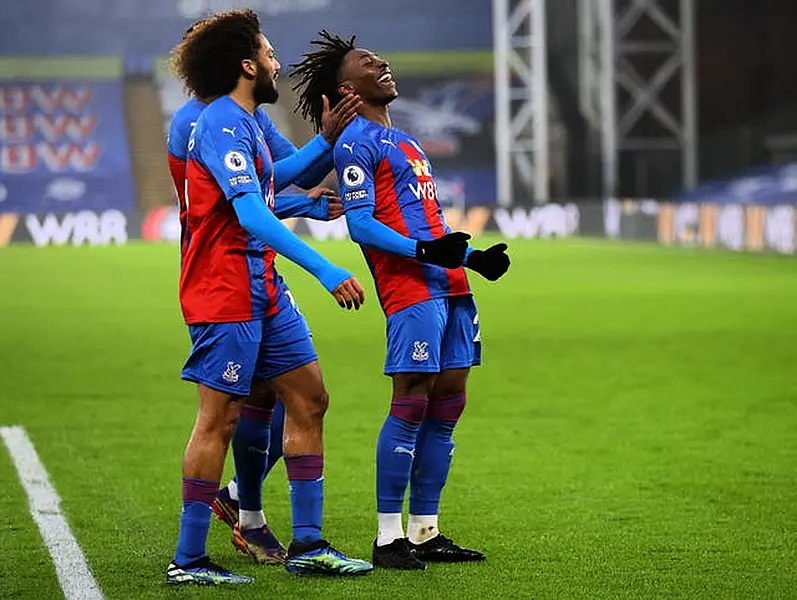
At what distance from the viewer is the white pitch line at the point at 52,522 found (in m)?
6.14

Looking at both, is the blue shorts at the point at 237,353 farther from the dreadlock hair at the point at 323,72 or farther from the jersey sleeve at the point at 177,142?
the dreadlock hair at the point at 323,72

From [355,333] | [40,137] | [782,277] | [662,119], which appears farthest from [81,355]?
[40,137]

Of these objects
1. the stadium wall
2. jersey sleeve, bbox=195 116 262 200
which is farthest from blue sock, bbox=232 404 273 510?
the stadium wall

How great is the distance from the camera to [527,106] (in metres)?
44.2

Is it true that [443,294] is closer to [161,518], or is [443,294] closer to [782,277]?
[161,518]

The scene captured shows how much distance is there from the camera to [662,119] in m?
40.9

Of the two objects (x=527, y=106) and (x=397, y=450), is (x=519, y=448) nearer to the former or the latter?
(x=397, y=450)

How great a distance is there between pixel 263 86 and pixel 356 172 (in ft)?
1.61

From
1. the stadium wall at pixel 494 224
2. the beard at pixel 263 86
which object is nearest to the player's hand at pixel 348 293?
the beard at pixel 263 86

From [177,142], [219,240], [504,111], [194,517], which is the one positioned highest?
[504,111]

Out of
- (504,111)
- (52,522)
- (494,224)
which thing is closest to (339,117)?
(52,522)

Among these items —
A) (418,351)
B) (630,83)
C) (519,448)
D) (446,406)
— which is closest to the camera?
(418,351)

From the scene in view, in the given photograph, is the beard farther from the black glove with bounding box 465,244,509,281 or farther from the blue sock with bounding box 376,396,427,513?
the blue sock with bounding box 376,396,427,513

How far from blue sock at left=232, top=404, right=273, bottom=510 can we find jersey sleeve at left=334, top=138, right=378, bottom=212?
0.89 metres
